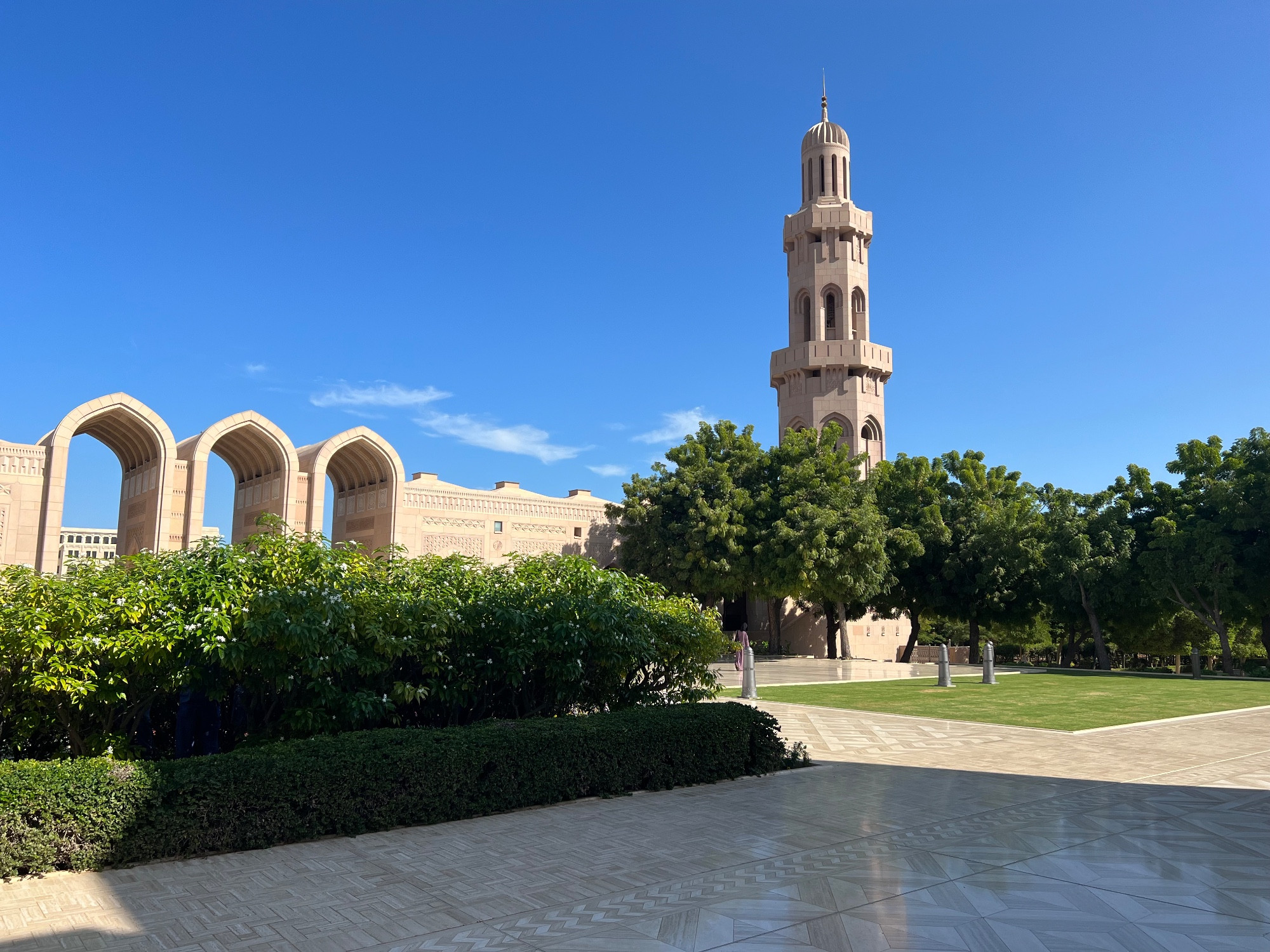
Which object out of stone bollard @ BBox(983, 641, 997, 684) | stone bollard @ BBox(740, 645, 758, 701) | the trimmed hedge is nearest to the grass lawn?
stone bollard @ BBox(983, 641, 997, 684)

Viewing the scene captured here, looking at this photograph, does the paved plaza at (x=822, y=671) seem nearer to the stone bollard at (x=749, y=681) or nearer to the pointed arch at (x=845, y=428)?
the stone bollard at (x=749, y=681)

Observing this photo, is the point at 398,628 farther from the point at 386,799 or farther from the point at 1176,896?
the point at 1176,896

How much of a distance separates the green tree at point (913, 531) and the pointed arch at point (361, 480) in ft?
64.5

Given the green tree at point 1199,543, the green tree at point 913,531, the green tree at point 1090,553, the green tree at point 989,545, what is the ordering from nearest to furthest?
1. the green tree at point 1199,543
2. the green tree at point 1090,553
3. the green tree at point 989,545
4. the green tree at point 913,531

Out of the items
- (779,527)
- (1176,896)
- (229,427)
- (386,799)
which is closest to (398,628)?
(386,799)

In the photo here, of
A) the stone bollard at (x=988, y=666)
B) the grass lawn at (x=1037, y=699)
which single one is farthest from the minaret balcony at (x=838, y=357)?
the stone bollard at (x=988, y=666)

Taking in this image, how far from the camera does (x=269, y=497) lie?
3634 cm

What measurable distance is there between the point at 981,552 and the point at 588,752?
31834 mm

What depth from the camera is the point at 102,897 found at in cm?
508

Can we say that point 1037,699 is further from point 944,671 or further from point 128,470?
point 128,470

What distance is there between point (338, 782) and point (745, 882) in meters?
2.94

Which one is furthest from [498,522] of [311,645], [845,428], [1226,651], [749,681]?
[311,645]

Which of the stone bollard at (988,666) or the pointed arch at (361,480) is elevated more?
the pointed arch at (361,480)

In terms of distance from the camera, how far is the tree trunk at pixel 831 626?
37.5 m
